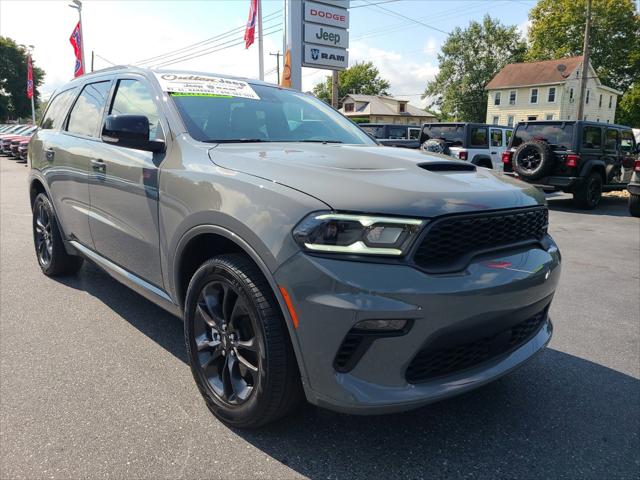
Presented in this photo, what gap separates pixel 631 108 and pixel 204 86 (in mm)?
58584

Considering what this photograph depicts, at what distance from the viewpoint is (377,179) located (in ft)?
6.89

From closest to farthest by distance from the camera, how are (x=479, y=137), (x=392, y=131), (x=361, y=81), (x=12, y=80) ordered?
1. (x=479, y=137)
2. (x=392, y=131)
3. (x=12, y=80)
4. (x=361, y=81)

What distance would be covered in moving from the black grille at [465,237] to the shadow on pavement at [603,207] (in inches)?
372

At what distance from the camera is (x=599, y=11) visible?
5272cm

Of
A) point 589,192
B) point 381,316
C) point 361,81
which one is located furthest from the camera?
point 361,81

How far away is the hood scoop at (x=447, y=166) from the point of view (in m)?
2.44

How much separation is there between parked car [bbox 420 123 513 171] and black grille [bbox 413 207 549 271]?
10578 millimetres

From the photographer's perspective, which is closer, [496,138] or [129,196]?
[129,196]

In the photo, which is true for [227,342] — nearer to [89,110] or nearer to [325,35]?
[89,110]

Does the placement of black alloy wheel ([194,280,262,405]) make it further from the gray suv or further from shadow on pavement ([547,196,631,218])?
shadow on pavement ([547,196,631,218])

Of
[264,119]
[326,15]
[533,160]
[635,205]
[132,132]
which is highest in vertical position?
[326,15]

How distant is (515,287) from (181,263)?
165 cm

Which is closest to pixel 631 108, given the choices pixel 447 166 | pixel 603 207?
pixel 603 207

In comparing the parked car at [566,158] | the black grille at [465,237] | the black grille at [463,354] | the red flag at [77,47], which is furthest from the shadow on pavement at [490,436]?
the red flag at [77,47]
